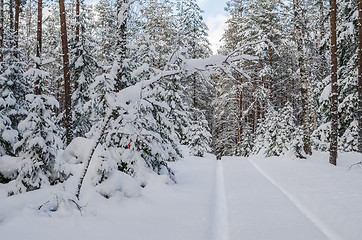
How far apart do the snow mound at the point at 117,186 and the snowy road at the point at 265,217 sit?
7.83ft

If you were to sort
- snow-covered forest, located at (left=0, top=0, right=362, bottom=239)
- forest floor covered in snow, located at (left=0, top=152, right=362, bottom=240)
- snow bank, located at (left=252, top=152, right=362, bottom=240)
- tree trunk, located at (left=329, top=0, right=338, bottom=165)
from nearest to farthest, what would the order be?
forest floor covered in snow, located at (left=0, top=152, right=362, bottom=240), snow-covered forest, located at (left=0, top=0, right=362, bottom=239), snow bank, located at (left=252, top=152, right=362, bottom=240), tree trunk, located at (left=329, top=0, right=338, bottom=165)

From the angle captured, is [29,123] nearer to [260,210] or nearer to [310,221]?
[260,210]

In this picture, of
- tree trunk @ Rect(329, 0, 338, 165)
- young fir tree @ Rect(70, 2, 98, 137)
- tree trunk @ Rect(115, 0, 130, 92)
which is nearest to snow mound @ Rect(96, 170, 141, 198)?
tree trunk @ Rect(115, 0, 130, 92)

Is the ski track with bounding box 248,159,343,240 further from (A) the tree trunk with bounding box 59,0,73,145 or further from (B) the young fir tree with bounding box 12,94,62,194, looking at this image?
(A) the tree trunk with bounding box 59,0,73,145

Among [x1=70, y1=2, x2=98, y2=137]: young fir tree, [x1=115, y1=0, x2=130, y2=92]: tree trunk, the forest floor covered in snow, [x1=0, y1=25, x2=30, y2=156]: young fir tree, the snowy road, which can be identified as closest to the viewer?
the forest floor covered in snow

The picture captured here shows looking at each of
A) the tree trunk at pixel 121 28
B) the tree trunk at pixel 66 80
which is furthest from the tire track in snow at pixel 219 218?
the tree trunk at pixel 66 80

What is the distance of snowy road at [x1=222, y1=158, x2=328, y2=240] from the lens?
4.64 m

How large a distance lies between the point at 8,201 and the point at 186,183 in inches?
224

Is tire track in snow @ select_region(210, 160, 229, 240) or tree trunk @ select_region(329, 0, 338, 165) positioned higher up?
tree trunk @ select_region(329, 0, 338, 165)

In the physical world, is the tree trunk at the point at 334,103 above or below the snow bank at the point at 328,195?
above

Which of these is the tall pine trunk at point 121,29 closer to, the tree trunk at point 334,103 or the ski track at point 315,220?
the ski track at point 315,220

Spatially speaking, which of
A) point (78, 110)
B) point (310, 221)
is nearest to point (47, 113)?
point (310, 221)

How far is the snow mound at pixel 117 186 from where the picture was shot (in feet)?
17.6

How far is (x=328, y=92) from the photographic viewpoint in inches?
545
